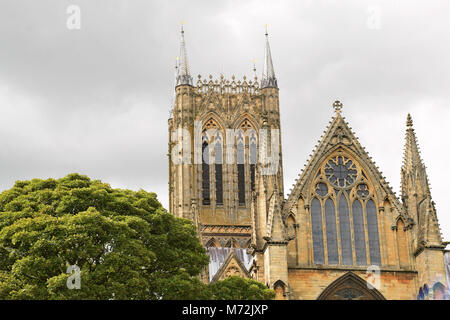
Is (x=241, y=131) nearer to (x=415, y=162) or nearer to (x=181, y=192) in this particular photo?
(x=181, y=192)

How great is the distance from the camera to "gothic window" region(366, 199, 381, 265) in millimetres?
46406

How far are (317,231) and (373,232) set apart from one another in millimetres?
A: 3095

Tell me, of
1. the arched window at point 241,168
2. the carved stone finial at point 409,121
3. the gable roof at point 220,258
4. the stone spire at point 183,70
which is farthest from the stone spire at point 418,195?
the stone spire at point 183,70

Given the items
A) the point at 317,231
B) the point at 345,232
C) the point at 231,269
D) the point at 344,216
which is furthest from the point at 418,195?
the point at 231,269

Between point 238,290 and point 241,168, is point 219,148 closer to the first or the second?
point 241,168

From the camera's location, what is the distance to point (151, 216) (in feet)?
127

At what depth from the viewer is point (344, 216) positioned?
155ft

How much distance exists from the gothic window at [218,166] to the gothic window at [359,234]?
3077cm

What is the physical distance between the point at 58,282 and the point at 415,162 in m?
22.7

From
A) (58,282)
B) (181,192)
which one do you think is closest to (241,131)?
(181,192)

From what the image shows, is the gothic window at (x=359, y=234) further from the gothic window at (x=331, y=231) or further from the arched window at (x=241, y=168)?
the arched window at (x=241, y=168)

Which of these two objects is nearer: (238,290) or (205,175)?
(238,290)

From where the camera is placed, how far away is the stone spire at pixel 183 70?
3223 inches

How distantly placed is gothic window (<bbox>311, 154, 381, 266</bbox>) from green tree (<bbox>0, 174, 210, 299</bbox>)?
9.30m
